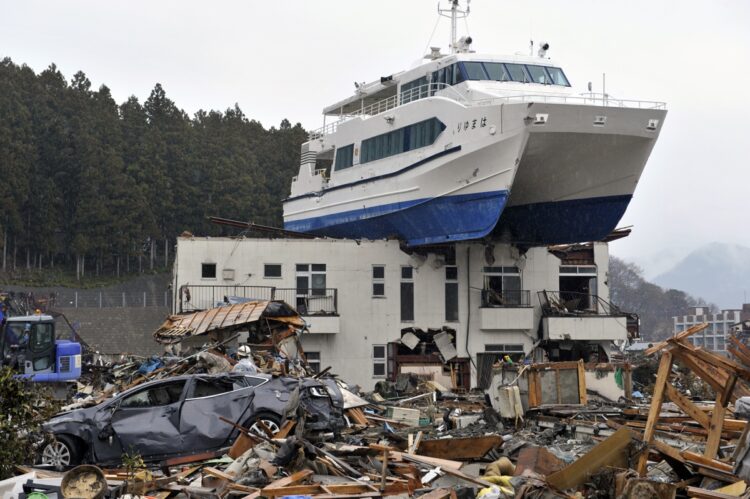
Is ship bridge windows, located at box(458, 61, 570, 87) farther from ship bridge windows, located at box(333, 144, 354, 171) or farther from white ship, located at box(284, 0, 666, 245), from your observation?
ship bridge windows, located at box(333, 144, 354, 171)

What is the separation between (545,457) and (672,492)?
2825mm

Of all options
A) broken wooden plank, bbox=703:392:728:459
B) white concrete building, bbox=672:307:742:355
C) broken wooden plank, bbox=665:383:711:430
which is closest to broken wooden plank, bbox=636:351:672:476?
broken wooden plank, bbox=665:383:711:430

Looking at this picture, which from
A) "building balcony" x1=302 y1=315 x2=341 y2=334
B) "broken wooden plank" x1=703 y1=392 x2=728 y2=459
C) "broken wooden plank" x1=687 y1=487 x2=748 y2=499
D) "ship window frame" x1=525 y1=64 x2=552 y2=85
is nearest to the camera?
"broken wooden plank" x1=687 y1=487 x2=748 y2=499

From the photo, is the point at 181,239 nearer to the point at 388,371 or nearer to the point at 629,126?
the point at 388,371

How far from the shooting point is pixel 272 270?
34.2 meters

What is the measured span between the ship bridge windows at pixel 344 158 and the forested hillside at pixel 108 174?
938 inches

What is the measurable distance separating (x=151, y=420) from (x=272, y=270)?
19.3m

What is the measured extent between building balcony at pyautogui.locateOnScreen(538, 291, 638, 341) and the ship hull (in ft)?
8.17

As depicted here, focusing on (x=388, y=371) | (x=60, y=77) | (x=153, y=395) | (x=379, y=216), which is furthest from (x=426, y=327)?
(x=60, y=77)

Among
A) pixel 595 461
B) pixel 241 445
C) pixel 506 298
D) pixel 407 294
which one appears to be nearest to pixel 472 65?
pixel 407 294

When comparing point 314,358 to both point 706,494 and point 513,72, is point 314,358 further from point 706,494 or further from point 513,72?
point 706,494

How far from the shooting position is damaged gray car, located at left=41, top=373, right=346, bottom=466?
14.7 metres

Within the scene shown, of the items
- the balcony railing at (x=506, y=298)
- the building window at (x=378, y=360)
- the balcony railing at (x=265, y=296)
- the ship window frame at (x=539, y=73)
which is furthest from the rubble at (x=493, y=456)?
the ship window frame at (x=539, y=73)

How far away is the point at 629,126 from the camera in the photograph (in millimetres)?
30156
